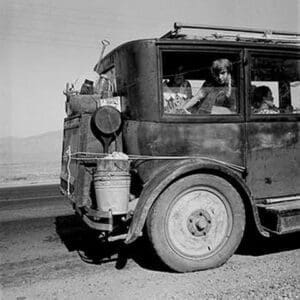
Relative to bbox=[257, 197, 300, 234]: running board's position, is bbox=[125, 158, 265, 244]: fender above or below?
above

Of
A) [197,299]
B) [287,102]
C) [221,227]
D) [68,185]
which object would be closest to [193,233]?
[221,227]

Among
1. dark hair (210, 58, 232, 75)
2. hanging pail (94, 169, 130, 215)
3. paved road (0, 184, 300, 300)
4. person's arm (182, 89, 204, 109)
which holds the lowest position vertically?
paved road (0, 184, 300, 300)

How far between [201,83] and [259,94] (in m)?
0.69

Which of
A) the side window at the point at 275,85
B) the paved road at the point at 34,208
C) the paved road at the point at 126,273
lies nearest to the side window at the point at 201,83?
the side window at the point at 275,85

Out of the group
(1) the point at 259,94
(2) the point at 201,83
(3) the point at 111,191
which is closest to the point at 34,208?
(3) the point at 111,191

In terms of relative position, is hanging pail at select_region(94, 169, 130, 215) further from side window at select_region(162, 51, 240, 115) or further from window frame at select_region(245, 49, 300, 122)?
window frame at select_region(245, 49, 300, 122)

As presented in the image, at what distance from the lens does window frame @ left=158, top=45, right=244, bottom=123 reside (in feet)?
13.2

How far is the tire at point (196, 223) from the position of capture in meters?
3.75

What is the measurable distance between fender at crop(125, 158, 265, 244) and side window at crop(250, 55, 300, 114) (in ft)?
2.66

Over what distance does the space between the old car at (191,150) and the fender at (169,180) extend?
10mm

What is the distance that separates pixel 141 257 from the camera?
4.46m

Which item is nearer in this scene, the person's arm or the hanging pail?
the hanging pail

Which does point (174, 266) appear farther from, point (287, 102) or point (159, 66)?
point (287, 102)

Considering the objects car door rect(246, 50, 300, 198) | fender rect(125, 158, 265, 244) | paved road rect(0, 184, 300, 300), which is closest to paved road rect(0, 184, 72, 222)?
paved road rect(0, 184, 300, 300)
